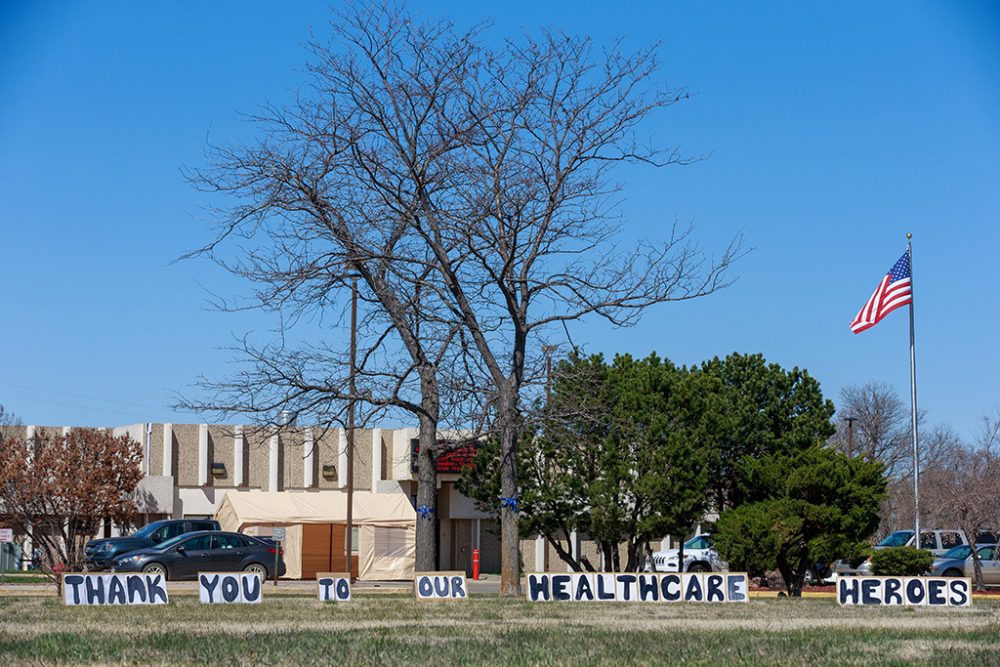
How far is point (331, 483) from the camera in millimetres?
55938

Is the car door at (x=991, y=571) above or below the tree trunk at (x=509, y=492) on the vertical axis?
below

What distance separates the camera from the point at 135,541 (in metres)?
39.4

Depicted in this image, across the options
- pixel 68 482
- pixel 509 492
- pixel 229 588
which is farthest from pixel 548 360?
pixel 68 482

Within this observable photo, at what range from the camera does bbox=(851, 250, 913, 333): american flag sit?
122 feet

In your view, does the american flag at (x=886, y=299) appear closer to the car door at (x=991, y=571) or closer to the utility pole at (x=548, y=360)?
the car door at (x=991, y=571)

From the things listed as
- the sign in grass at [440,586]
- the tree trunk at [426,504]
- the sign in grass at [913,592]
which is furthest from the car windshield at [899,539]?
the sign in grass at [440,586]

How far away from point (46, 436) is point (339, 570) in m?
12.2

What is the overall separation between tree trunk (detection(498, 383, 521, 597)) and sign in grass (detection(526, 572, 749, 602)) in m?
4.20

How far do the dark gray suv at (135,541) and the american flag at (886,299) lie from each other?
69.8ft

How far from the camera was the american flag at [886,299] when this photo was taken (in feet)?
122

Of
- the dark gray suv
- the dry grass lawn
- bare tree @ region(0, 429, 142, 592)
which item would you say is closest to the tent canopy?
the dark gray suv

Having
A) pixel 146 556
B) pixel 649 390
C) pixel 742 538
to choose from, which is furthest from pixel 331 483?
pixel 742 538

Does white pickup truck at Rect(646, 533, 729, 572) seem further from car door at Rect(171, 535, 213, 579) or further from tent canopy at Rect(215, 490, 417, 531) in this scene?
car door at Rect(171, 535, 213, 579)

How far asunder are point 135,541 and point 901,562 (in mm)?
22294
